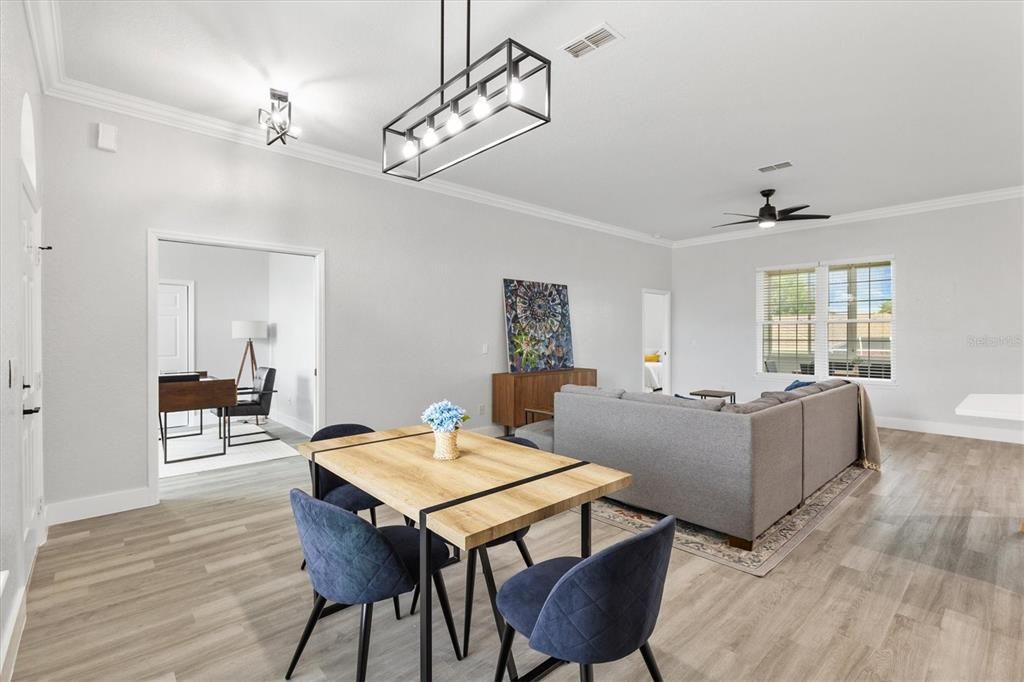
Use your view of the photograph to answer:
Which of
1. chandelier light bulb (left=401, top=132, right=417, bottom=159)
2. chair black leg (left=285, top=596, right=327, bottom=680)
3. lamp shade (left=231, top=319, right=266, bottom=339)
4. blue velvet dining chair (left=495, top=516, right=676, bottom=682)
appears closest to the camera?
blue velvet dining chair (left=495, top=516, right=676, bottom=682)

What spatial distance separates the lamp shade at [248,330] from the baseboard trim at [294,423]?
1186mm

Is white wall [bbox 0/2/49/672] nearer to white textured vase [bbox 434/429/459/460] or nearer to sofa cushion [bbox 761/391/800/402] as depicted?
white textured vase [bbox 434/429/459/460]

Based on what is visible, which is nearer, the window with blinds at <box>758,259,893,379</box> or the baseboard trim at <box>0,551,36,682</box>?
the baseboard trim at <box>0,551,36,682</box>

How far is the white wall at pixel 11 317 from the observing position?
1850 mm

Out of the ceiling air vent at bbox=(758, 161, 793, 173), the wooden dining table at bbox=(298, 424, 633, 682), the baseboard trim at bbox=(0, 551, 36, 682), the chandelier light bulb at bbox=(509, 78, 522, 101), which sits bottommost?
the baseboard trim at bbox=(0, 551, 36, 682)

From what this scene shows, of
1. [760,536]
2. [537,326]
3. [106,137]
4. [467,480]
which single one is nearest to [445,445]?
[467,480]

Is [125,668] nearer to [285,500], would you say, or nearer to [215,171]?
[285,500]

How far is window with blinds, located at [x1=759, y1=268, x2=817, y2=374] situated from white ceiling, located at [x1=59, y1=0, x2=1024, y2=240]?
2398 mm

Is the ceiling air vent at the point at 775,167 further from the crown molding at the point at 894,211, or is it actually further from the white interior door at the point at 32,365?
the white interior door at the point at 32,365

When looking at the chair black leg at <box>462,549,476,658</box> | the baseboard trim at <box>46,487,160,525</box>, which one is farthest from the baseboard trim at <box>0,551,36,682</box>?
the chair black leg at <box>462,549,476,658</box>

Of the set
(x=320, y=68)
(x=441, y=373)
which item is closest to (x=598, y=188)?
(x=441, y=373)

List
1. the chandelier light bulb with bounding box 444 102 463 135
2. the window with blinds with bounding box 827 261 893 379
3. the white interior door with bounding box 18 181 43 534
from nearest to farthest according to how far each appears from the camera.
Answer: the chandelier light bulb with bounding box 444 102 463 135
the white interior door with bounding box 18 181 43 534
the window with blinds with bounding box 827 261 893 379

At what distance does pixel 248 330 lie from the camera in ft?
22.5

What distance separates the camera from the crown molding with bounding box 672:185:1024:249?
18.0 feet
